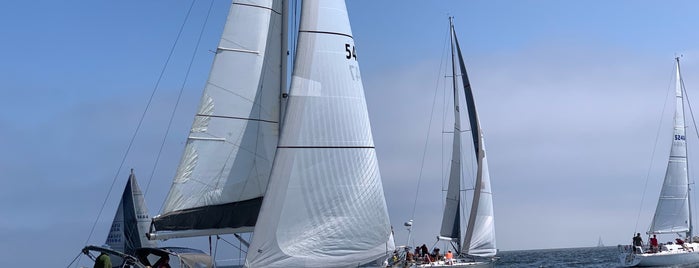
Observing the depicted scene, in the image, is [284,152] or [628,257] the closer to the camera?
[284,152]

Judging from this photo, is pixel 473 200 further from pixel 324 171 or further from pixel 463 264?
pixel 324 171

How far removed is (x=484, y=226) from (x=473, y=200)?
116 cm

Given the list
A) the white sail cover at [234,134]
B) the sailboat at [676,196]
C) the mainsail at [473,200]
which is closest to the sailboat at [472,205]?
the mainsail at [473,200]

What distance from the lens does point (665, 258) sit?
50688 millimetres

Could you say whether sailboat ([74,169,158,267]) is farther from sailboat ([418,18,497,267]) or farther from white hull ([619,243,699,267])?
white hull ([619,243,699,267])

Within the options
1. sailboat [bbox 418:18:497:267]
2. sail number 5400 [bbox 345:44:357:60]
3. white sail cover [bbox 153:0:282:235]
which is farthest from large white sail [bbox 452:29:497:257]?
sail number 5400 [bbox 345:44:357:60]

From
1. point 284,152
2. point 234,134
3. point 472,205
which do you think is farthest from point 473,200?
point 284,152

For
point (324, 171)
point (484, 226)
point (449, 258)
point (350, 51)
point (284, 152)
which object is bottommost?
point (449, 258)

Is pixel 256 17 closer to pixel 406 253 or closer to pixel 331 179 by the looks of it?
pixel 331 179

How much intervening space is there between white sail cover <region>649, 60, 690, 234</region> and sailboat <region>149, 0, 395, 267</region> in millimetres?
35542

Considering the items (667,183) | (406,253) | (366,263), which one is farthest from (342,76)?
(667,183)

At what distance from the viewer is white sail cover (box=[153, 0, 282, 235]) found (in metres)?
27.9

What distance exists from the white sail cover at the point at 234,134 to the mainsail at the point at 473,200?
13.0 meters

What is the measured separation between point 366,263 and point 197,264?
4247mm
